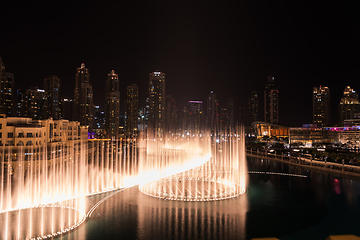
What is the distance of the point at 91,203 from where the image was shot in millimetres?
16141

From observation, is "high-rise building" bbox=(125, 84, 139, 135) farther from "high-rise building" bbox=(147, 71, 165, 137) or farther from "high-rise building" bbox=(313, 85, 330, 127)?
"high-rise building" bbox=(313, 85, 330, 127)

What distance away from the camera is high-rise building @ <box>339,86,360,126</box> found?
11411cm

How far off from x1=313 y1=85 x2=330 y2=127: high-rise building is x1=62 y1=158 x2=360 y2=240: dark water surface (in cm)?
13891

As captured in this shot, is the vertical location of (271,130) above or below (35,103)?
below

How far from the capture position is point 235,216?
14.0m

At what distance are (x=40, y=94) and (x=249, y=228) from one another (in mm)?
119735

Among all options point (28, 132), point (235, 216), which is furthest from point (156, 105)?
point (235, 216)

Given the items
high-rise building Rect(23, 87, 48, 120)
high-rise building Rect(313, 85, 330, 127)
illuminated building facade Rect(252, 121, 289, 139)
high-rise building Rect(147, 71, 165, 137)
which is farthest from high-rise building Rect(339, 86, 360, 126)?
high-rise building Rect(23, 87, 48, 120)

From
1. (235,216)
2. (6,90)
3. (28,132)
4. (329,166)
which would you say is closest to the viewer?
(235,216)

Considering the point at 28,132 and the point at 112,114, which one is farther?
the point at 112,114

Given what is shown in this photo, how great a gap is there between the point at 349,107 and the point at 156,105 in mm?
100462

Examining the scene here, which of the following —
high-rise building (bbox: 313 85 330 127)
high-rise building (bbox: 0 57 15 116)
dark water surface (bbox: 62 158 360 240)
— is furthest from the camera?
high-rise building (bbox: 313 85 330 127)

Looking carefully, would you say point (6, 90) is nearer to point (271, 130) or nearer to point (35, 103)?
point (35, 103)

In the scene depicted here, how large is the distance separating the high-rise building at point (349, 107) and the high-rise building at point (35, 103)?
136006 millimetres
